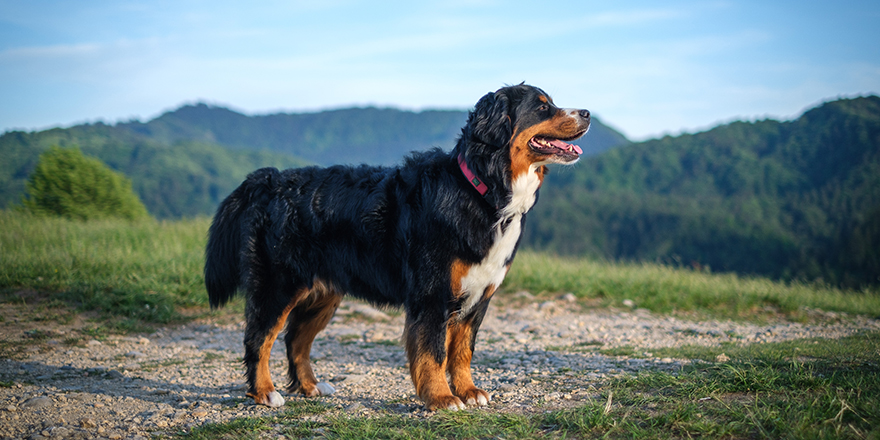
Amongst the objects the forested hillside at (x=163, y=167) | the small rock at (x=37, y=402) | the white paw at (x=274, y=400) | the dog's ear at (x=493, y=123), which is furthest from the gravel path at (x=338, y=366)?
the forested hillside at (x=163, y=167)

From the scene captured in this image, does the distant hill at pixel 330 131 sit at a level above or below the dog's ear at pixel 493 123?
above

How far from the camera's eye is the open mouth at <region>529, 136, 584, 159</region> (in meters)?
4.11

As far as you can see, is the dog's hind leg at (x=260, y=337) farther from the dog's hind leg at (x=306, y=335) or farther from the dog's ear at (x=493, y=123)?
the dog's ear at (x=493, y=123)

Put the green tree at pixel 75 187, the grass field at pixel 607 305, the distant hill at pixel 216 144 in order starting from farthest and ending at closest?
the distant hill at pixel 216 144 → the green tree at pixel 75 187 → the grass field at pixel 607 305

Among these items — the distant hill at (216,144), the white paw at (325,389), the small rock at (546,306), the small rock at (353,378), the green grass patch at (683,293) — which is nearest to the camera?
the white paw at (325,389)

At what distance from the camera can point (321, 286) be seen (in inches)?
182

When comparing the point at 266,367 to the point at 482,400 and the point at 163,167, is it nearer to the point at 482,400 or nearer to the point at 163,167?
the point at 482,400

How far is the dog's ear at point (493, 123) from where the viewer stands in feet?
13.1

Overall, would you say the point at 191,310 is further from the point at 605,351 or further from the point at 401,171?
the point at 605,351

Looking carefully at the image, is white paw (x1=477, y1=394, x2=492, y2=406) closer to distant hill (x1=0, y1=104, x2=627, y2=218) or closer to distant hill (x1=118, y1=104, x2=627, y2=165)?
distant hill (x1=0, y1=104, x2=627, y2=218)

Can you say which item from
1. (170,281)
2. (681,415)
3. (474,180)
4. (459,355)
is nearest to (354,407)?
(459,355)

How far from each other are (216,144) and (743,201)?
8298cm

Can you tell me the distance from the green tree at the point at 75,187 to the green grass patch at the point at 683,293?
19.0 metres

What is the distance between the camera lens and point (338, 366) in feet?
19.2
